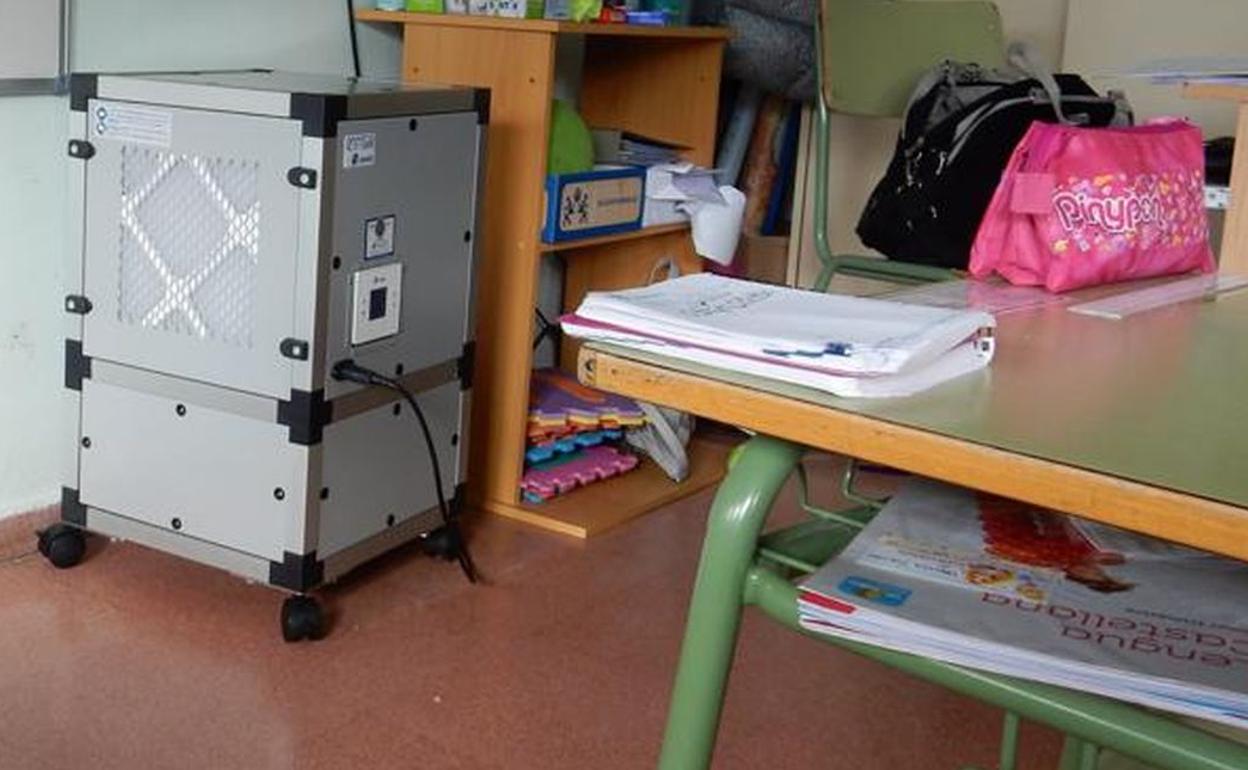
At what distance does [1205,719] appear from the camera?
2.31 feet

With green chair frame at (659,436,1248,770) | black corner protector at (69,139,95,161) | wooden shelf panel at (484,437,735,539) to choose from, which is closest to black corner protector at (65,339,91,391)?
black corner protector at (69,139,95,161)

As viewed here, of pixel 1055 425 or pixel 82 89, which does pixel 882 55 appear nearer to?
pixel 82 89

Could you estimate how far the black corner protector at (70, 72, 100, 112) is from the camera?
1.92 meters

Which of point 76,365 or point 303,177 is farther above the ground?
point 303,177

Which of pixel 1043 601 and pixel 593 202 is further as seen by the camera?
pixel 593 202

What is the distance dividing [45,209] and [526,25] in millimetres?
773

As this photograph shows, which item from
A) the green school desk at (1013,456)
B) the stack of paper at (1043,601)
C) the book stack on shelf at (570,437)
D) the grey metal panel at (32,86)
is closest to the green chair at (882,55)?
the book stack on shelf at (570,437)

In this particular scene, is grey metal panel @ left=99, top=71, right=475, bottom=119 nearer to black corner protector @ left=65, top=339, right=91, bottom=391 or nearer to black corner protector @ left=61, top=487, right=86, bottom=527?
black corner protector @ left=65, top=339, right=91, bottom=391

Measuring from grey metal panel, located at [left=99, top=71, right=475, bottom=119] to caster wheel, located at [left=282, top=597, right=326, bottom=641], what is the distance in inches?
24.6

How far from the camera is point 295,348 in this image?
72.6 inches

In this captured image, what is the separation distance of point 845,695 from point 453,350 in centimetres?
77

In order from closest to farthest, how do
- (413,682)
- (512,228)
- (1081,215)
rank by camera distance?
1. (1081,215)
2. (413,682)
3. (512,228)

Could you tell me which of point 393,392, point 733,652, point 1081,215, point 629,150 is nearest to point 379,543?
point 393,392

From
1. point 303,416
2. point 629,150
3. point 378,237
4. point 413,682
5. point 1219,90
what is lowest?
point 413,682
